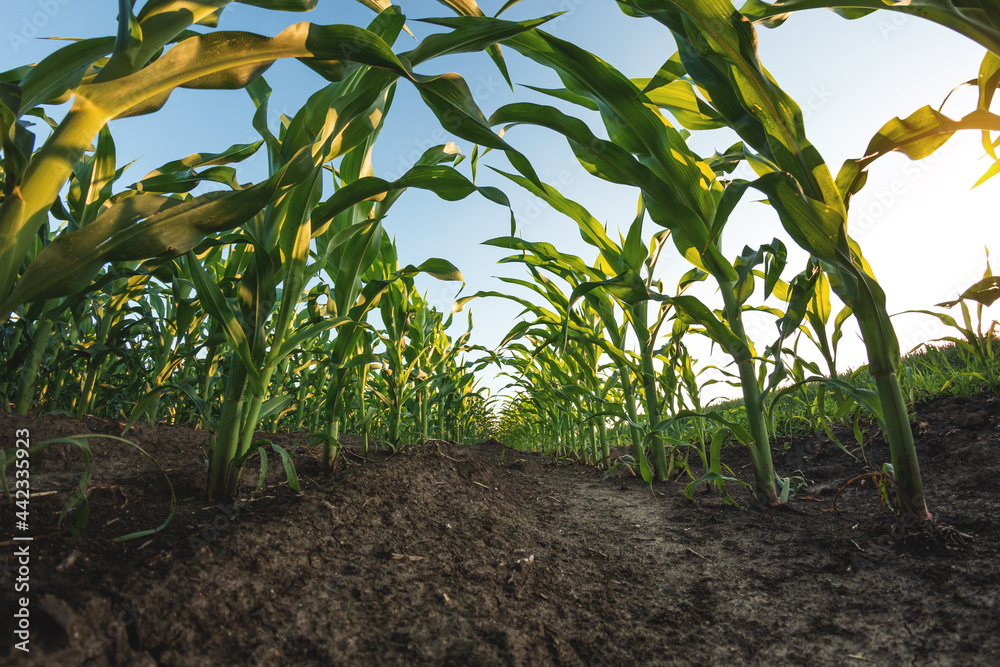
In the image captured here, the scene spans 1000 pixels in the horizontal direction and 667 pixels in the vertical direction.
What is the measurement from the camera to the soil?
0.59m

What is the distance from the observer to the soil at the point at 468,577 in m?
0.59

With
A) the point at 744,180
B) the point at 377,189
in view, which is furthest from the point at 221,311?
the point at 744,180

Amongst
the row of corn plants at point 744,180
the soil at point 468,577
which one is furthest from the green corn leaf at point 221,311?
the row of corn plants at point 744,180

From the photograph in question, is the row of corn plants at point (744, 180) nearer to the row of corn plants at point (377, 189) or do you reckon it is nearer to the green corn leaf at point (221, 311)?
the row of corn plants at point (377, 189)

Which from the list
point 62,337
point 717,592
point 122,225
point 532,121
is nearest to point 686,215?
point 532,121

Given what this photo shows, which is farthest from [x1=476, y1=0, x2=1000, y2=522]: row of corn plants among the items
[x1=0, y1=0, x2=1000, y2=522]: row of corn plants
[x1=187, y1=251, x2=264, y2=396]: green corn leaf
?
[x1=187, y1=251, x2=264, y2=396]: green corn leaf

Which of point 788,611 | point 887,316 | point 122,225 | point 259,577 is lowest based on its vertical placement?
point 788,611

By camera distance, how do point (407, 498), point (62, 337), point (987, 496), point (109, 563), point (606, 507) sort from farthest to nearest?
point (62, 337) < point (606, 507) < point (407, 498) < point (987, 496) < point (109, 563)

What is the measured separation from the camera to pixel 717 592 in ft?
2.83

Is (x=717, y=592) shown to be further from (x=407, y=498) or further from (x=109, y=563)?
(x=109, y=563)

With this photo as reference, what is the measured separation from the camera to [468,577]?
0.86m

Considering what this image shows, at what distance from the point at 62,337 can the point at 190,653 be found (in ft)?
6.06

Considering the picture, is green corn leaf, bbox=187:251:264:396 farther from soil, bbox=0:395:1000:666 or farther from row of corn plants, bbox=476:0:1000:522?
row of corn plants, bbox=476:0:1000:522

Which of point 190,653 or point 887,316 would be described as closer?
point 190,653
